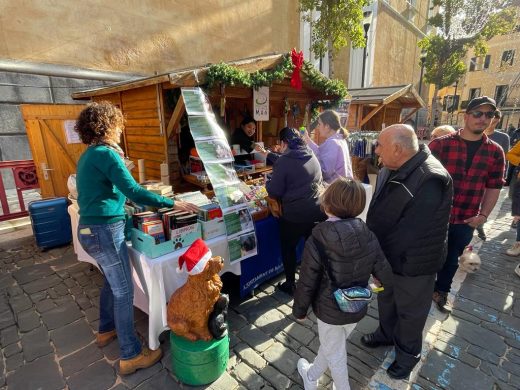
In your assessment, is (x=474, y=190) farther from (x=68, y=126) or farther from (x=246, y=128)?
(x=68, y=126)

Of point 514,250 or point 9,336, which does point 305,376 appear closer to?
point 9,336

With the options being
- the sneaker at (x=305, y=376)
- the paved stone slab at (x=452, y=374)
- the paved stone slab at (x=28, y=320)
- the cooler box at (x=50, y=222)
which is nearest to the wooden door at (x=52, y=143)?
the cooler box at (x=50, y=222)

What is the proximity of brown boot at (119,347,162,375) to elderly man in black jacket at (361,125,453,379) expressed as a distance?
2.12 m

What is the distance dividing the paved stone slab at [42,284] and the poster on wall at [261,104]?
399 centimetres

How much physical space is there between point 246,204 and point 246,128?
2.53 meters

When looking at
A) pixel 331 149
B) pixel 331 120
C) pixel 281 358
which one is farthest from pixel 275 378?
pixel 331 120

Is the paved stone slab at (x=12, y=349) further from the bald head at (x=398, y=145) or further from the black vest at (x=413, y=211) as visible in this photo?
the bald head at (x=398, y=145)

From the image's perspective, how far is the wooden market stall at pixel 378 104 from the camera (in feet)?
30.7

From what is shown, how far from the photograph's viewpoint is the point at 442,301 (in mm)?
3291

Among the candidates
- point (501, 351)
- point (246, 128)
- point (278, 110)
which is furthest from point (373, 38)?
point (501, 351)

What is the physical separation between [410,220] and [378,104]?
8.38 m

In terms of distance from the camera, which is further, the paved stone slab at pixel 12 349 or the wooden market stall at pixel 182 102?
the wooden market stall at pixel 182 102

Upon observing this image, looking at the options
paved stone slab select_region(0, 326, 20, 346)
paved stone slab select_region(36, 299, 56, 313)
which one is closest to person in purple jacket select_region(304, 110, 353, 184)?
paved stone slab select_region(36, 299, 56, 313)

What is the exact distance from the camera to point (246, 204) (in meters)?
3.20
